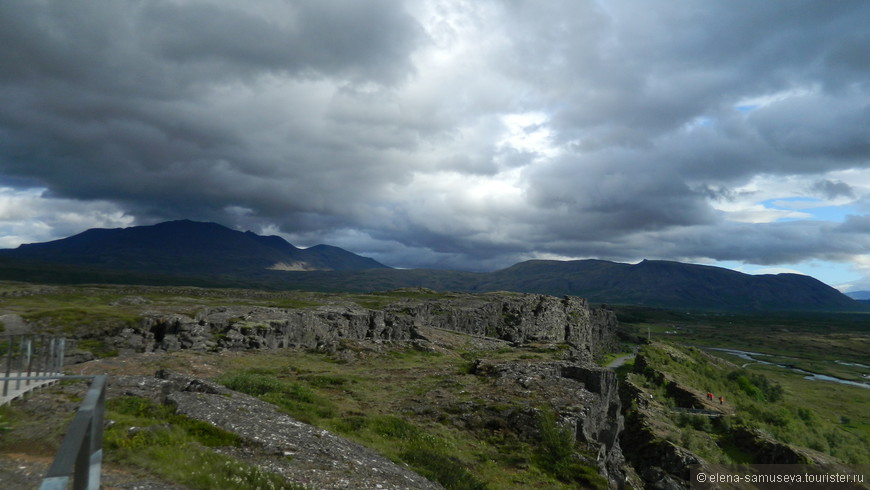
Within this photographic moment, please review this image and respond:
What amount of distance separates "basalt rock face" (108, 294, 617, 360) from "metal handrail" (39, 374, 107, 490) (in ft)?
179

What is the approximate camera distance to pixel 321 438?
72.8 feet

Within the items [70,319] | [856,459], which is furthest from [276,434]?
[856,459]

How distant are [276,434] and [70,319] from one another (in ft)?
218

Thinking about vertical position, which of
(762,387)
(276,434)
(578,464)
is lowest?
(762,387)

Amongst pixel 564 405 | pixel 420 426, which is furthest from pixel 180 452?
pixel 564 405

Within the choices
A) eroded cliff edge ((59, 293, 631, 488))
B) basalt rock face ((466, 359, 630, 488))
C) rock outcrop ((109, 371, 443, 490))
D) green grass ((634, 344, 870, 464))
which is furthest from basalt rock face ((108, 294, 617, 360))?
rock outcrop ((109, 371, 443, 490))

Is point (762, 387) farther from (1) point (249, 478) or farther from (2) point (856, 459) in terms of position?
(1) point (249, 478)

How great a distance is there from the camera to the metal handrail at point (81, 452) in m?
5.03

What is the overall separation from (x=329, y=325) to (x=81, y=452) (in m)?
71.3

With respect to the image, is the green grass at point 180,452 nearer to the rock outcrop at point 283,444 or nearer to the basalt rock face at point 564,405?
the rock outcrop at point 283,444

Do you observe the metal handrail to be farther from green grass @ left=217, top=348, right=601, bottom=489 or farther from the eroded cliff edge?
green grass @ left=217, top=348, right=601, bottom=489

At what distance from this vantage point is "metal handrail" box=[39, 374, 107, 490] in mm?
5031

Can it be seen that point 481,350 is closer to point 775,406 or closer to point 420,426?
point 420,426

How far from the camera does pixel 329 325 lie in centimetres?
→ 7594
